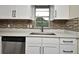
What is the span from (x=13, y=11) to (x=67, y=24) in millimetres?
947

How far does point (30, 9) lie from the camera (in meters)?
2.35

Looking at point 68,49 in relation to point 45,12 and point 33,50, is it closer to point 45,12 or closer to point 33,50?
point 33,50

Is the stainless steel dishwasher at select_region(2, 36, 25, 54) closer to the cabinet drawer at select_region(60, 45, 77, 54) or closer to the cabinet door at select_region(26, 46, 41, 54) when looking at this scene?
the cabinet door at select_region(26, 46, 41, 54)

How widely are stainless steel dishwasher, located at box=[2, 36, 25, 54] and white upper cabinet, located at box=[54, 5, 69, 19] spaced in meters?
0.70

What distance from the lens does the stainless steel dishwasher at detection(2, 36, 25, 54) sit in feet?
7.09

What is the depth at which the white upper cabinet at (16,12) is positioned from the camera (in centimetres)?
236

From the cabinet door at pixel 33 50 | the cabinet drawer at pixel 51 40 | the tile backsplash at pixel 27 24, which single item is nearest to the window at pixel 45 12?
the tile backsplash at pixel 27 24

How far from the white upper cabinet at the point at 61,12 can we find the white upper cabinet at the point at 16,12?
434 mm

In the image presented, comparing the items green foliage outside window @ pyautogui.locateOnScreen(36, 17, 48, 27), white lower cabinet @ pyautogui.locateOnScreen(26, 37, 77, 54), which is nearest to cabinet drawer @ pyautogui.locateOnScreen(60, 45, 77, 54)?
white lower cabinet @ pyautogui.locateOnScreen(26, 37, 77, 54)

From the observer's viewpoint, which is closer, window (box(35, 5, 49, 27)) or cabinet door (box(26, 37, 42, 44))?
cabinet door (box(26, 37, 42, 44))

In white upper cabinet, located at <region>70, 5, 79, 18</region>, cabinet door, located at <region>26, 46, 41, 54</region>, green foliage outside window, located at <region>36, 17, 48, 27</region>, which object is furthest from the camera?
green foliage outside window, located at <region>36, 17, 48, 27</region>

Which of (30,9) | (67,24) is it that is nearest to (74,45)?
(67,24)

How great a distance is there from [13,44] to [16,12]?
0.55 meters
